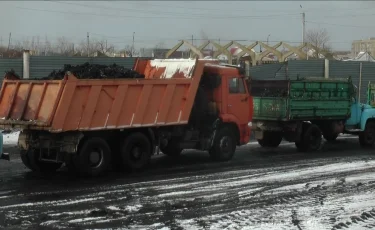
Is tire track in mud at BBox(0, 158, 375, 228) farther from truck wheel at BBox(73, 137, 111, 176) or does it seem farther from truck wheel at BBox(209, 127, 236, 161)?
truck wheel at BBox(209, 127, 236, 161)

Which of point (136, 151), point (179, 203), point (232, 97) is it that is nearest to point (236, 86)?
point (232, 97)

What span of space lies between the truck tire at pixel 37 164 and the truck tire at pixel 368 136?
10719 millimetres

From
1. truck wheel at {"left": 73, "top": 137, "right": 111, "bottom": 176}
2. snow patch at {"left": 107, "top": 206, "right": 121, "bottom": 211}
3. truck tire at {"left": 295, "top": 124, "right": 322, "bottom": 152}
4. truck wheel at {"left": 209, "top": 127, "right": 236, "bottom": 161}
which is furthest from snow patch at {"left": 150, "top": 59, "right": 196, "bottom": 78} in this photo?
snow patch at {"left": 107, "top": 206, "right": 121, "bottom": 211}

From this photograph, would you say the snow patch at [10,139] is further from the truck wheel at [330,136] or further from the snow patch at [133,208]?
the truck wheel at [330,136]

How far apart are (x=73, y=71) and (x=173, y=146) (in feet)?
11.6

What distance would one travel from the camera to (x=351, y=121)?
18.8 meters

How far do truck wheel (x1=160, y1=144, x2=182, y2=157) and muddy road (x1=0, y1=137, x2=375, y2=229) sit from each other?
1.07 feet

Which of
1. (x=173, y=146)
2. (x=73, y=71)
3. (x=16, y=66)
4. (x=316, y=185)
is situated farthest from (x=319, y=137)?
(x=16, y=66)

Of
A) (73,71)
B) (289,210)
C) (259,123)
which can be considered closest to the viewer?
(289,210)

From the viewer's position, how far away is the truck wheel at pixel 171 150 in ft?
48.5

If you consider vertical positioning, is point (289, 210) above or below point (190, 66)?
below

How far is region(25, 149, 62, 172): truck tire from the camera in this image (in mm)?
12594

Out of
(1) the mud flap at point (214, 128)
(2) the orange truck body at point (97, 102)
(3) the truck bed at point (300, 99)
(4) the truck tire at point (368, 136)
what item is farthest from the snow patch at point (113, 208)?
(4) the truck tire at point (368, 136)

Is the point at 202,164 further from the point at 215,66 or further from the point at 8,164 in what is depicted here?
the point at 8,164
